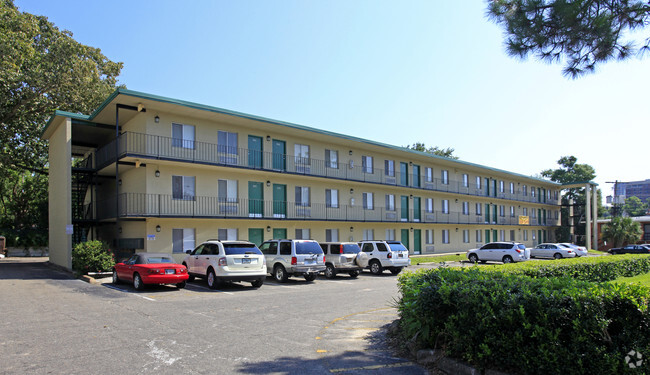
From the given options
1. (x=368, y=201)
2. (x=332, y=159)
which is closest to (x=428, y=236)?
(x=368, y=201)

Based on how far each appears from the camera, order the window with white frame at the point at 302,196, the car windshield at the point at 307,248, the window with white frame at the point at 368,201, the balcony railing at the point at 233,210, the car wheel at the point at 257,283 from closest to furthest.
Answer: the car wheel at the point at 257,283, the car windshield at the point at 307,248, the balcony railing at the point at 233,210, the window with white frame at the point at 302,196, the window with white frame at the point at 368,201

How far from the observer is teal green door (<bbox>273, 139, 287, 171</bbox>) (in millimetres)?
28000

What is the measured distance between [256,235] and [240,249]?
1060 cm

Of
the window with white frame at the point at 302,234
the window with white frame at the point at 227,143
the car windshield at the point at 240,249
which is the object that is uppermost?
the window with white frame at the point at 227,143

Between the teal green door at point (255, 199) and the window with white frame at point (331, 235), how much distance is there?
6356 millimetres

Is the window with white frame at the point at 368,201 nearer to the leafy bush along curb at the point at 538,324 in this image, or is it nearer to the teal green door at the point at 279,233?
the teal green door at the point at 279,233

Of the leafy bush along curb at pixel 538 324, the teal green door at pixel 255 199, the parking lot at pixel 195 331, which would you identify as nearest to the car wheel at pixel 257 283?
the parking lot at pixel 195 331

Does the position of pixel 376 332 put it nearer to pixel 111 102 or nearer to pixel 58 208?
pixel 111 102

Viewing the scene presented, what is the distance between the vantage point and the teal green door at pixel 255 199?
2648 centimetres

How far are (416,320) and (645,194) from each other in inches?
9264

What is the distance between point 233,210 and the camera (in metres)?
25.5

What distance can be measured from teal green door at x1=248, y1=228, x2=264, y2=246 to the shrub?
26.9 ft

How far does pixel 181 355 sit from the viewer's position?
22.7 ft

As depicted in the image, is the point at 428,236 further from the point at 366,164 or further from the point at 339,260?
the point at 339,260
